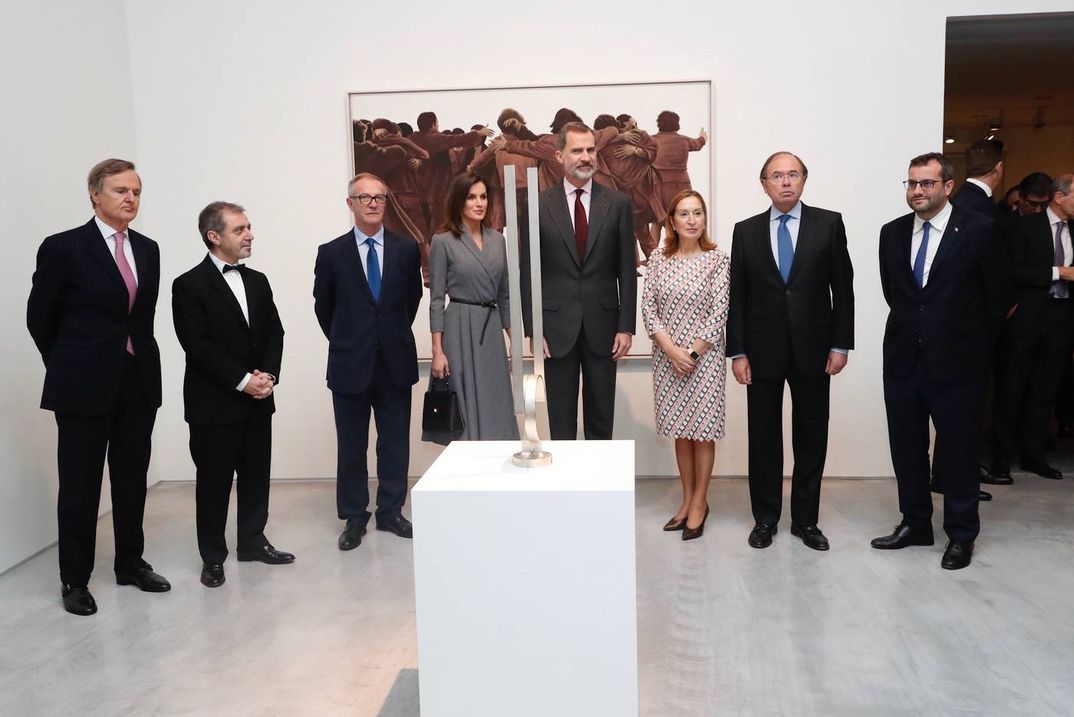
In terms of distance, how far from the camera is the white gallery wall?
5.79 metres

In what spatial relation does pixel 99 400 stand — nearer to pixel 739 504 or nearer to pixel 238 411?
pixel 238 411

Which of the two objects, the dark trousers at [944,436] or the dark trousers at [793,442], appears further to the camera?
the dark trousers at [793,442]

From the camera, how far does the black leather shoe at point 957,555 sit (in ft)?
14.1

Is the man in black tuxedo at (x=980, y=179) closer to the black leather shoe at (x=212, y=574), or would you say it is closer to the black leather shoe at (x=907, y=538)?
the black leather shoe at (x=907, y=538)

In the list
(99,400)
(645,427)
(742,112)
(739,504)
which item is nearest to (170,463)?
(99,400)

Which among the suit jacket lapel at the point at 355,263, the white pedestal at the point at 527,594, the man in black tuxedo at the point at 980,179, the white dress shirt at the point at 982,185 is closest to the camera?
the white pedestal at the point at 527,594

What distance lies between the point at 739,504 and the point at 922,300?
169cm

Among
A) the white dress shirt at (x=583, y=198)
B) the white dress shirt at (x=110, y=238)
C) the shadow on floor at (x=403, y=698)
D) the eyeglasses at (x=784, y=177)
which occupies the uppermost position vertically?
the eyeglasses at (x=784, y=177)

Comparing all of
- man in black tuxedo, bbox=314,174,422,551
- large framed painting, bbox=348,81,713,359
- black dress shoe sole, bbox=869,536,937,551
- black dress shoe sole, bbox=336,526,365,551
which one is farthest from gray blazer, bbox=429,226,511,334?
black dress shoe sole, bbox=869,536,937,551

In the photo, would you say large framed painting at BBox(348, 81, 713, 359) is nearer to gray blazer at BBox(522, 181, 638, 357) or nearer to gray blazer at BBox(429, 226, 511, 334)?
gray blazer at BBox(429, 226, 511, 334)

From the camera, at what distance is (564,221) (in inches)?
188

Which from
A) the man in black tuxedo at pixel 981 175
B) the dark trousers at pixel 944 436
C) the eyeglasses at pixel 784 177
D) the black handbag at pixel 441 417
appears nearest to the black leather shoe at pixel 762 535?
the dark trousers at pixel 944 436

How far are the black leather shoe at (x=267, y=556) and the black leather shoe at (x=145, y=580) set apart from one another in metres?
0.42

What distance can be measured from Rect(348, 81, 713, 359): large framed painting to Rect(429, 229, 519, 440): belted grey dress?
40.6 inches
